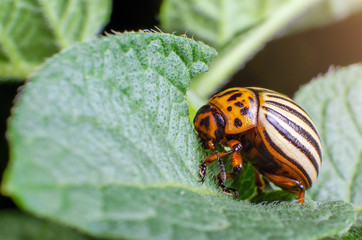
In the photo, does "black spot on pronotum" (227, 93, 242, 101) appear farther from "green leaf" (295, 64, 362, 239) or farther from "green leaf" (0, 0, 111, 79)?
"green leaf" (0, 0, 111, 79)

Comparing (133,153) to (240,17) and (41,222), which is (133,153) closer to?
(41,222)

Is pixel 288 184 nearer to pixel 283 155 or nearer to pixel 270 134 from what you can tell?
pixel 283 155

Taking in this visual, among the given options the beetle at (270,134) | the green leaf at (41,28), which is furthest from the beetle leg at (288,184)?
the green leaf at (41,28)

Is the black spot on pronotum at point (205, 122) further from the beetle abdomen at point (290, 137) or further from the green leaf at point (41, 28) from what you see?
the green leaf at point (41, 28)

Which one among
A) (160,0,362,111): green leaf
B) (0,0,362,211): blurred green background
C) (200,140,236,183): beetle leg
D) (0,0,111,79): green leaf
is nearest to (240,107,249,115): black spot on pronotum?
(200,140,236,183): beetle leg

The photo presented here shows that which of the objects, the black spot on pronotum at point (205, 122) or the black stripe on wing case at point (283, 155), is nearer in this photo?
the black spot on pronotum at point (205, 122)

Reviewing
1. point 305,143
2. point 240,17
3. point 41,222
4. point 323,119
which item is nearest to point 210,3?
point 240,17
